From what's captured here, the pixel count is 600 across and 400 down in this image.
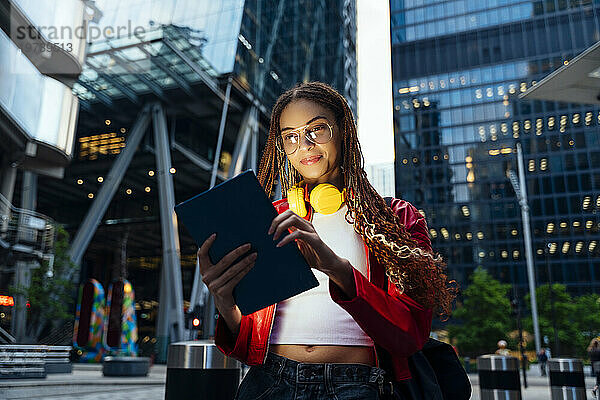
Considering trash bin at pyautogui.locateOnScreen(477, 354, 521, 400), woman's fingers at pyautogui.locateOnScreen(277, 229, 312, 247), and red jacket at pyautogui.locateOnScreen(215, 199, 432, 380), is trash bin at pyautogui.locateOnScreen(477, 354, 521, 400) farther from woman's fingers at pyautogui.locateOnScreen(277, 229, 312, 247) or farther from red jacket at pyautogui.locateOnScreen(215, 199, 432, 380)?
woman's fingers at pyautogui.locateOnScreen(277, 229, 312, 247)

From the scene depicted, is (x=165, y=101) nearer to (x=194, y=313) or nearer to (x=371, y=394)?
(x=194, y=313)

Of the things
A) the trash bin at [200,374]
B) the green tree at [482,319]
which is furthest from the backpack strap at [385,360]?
the green tree at [482,319]

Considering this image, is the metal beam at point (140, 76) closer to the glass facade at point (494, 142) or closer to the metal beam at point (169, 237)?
the metal beam at point (169, 237)

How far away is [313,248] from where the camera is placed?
1.32 metres

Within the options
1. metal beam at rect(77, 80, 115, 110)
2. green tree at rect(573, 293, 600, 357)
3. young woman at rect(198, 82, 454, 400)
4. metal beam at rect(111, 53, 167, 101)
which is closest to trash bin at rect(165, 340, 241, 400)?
young woman at rect(198, 82, 454, 400)

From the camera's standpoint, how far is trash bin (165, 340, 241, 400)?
333 cm

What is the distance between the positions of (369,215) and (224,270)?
0.50 meters

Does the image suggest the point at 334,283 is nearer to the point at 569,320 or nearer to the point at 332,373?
the point at 332,373

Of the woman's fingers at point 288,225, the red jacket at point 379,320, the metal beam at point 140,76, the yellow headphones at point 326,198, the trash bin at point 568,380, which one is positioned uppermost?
the metal beam at point 140,76

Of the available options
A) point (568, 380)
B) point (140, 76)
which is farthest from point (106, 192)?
point (568, 380)

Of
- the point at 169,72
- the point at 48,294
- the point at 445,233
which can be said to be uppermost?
the point at 169,72

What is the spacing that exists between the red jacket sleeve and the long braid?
43 millimetres

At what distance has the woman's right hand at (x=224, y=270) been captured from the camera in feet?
4.48

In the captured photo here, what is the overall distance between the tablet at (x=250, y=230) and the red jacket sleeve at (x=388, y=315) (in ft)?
0.37
